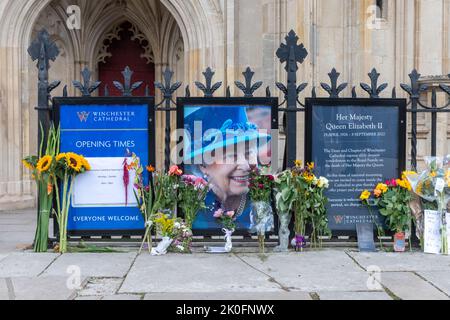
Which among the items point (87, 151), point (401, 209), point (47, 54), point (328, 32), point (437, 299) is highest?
point (328, 32)

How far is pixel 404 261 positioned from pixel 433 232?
627 mm

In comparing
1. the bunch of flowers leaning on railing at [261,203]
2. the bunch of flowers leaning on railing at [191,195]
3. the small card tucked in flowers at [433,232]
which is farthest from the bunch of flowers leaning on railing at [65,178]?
the small card tucked in flowers at [433,232]

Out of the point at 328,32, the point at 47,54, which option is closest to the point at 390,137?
the point at 47,54

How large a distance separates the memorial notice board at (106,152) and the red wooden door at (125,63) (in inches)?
323

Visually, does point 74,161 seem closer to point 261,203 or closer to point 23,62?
point 261,203

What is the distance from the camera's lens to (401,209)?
6.30m

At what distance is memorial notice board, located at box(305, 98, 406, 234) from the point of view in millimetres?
6480

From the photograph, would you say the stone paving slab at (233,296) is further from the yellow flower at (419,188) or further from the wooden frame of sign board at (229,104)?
the yellow flower at (419,188)

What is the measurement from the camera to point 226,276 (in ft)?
17.1

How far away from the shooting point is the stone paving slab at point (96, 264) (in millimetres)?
5344

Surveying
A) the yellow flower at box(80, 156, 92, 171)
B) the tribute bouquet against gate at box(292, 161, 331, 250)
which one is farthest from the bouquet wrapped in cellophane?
the yellow flower at box(80, 156, 92, 171)

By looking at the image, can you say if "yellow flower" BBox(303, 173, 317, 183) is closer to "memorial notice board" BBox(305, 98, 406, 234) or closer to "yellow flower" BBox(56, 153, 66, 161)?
"memorial notice board" BBox(305, 98, 406, 234)
